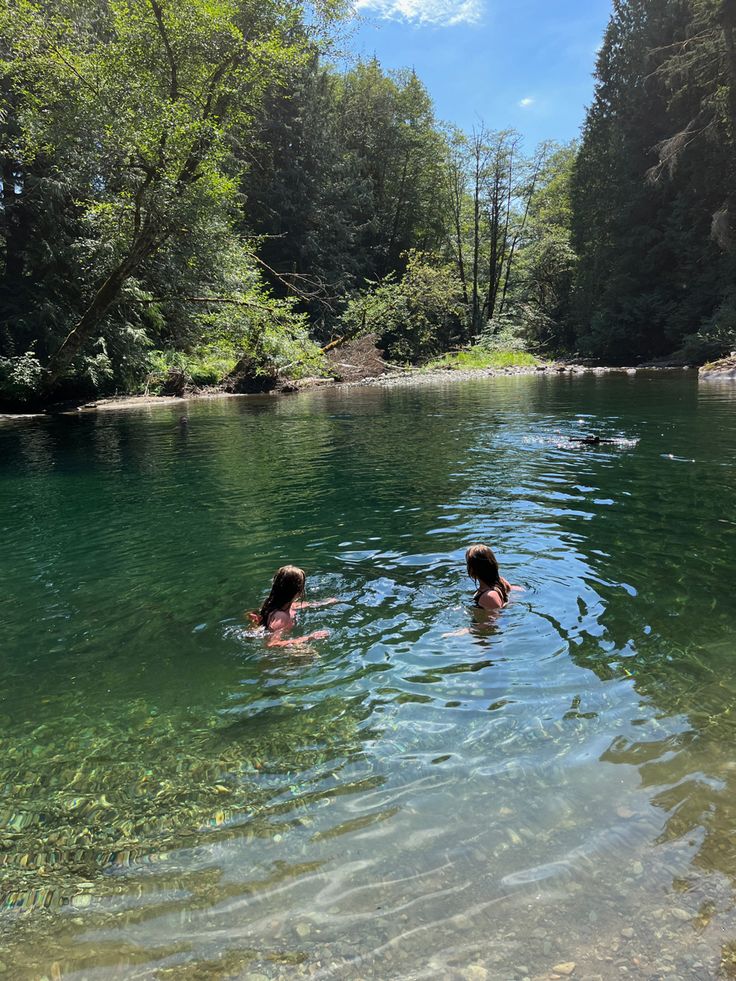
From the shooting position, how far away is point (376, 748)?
169 inches

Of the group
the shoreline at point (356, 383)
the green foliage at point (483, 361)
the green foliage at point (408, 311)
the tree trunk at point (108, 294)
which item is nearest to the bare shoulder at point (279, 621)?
the tree trunk at point (108, 294)

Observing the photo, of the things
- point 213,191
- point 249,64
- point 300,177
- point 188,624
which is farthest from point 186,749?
point 300,177

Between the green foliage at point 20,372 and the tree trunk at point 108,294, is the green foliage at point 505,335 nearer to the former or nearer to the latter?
the tree trunk at point 108,294

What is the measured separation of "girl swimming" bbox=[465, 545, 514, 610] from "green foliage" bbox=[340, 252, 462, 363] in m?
45.2

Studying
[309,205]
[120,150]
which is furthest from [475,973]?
[309,205]

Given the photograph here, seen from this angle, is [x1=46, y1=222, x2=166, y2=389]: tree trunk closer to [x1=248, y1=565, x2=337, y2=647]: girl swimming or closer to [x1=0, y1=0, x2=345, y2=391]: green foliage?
[x1=0, y1=0, x2=345, y2=391]: green foliage

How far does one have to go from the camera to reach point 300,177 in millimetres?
53094

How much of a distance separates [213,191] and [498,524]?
55.7ft

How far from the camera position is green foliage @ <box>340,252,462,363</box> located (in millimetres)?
51125

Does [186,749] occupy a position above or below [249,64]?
below

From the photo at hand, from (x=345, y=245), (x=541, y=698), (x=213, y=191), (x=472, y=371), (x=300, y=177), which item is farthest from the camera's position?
(x=345, y=245)

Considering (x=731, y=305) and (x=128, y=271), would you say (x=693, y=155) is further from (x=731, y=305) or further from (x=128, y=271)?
(x=128, y=271)

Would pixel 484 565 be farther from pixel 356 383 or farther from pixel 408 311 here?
pixel 408 311

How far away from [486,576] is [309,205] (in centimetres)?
5355
